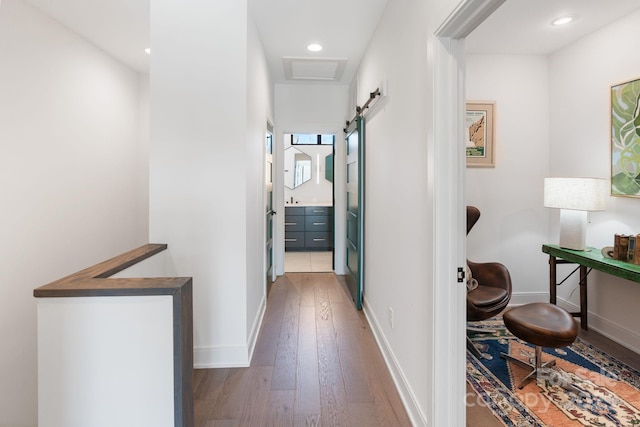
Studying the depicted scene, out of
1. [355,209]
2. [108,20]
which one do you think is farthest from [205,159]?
[355,209]

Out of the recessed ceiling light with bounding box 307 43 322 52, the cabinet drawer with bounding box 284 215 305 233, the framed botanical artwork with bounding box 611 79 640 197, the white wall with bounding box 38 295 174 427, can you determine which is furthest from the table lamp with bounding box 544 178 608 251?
the cabinet drawer with bounding box 284 215 305 233

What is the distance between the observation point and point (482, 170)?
3.32 m

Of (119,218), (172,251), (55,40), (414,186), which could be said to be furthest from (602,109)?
(119,218)

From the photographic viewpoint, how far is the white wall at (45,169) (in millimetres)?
2492

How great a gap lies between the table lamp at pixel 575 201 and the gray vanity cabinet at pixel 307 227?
3.89 metres

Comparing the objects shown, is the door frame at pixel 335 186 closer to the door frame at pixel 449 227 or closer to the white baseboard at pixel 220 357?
the white baseboard at pixel 220 357

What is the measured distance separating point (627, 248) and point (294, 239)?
4734 millimetres

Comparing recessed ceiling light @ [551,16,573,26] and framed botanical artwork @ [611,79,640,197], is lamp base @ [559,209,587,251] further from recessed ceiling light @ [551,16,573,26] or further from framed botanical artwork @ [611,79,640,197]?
recessed ceiling light @ [551,16,573,26]

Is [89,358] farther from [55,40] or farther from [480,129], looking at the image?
[480,129]

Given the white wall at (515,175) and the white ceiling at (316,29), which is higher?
the white ceiling at (316,29)

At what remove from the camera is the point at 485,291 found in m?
2.64

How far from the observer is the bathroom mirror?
6.86 m

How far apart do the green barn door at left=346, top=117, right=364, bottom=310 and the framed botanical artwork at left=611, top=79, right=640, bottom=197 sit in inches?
78.9

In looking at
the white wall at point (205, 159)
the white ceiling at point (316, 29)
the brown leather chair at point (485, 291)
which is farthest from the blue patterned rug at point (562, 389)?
the white ceiling at point (316, 29)
